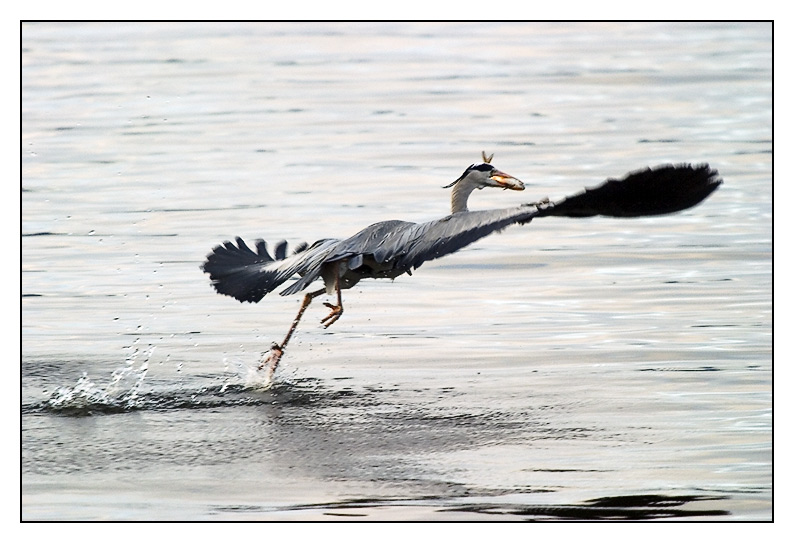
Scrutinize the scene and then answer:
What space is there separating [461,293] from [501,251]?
141 cm

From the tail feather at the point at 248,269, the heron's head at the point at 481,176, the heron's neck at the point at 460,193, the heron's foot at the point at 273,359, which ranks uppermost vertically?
the heron's head at the point at 481,176

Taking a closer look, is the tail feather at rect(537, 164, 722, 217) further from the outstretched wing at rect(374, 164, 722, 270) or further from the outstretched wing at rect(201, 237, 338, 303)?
the outstretched wing at rect(201, 237, 338, 303)

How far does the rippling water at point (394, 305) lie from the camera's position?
7211mm

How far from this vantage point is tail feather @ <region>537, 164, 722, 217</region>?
258 inches

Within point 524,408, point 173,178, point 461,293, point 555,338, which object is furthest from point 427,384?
point 173,178

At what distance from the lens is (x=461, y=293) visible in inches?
429

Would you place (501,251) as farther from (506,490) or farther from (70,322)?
(506,490)

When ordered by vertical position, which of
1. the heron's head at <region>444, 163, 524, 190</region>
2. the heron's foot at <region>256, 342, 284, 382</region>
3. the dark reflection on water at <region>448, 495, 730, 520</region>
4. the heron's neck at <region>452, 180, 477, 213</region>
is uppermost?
the heron's head at <region>444, 163, 524, 190</region>

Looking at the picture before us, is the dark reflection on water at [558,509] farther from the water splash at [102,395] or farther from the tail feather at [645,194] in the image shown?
the water splash at [102,395]

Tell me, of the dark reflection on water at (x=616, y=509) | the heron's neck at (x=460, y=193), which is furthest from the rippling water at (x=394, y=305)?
the heron's neck at (x=460, y=193)

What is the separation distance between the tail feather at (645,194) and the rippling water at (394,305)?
157 centimetres

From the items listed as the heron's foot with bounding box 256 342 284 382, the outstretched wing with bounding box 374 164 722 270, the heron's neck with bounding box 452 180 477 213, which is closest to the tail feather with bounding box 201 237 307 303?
the heron's foot with bounding box 256 342 284 382

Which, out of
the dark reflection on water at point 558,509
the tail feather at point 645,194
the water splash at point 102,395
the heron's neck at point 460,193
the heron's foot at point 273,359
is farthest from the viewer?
the heron's neck at point 460,193

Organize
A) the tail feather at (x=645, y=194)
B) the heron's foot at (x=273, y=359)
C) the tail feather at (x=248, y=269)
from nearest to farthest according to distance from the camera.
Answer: the tail feather at (x=645, y=194) → the tail feather at (x=248, y=269) → the heron's foot at (x=273, y=359)
